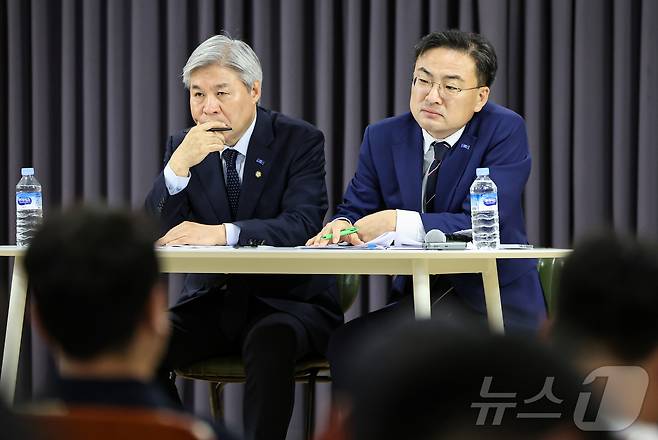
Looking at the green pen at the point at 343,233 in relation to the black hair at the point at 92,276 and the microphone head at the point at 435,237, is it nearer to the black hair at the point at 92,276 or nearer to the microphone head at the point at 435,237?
the microphone head at the point at 435,237

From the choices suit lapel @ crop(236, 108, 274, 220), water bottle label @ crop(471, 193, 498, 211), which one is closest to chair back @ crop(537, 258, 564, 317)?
water bottle label @ crop(471, 193, 498, 211)

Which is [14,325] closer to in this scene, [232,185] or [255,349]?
[255,349]

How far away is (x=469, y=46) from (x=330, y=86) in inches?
52.1

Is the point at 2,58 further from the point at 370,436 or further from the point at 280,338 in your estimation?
the point at 370,436

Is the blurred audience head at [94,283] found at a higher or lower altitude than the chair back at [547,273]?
higher

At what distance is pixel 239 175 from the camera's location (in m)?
3.19

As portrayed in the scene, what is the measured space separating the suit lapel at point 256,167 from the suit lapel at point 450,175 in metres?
0.57

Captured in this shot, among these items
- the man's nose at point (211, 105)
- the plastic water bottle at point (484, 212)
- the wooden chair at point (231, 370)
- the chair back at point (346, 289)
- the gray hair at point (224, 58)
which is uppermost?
the gray hair at point (224, 58)

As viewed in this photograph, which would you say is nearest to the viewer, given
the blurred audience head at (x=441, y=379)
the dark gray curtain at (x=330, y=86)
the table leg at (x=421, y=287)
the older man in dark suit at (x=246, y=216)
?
the blurred audience head at (x=441, y=379)

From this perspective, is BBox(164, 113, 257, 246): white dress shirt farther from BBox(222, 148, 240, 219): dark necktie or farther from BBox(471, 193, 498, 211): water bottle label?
BBox(471, 193, 498, 211): water bottle label

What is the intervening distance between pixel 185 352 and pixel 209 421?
191cm

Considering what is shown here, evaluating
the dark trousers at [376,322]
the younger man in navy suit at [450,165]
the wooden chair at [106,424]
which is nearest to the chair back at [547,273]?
the younger man in navy suit at [450,165]

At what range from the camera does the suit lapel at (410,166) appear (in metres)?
3.08

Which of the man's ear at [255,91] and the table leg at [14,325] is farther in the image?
the man's ear at [255,91]
